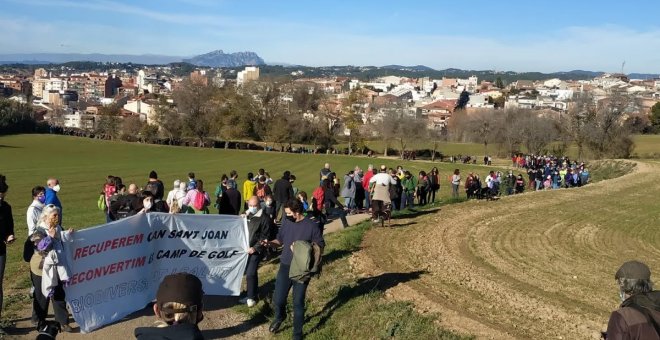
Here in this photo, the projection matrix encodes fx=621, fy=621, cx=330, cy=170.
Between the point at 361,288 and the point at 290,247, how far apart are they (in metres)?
2.44

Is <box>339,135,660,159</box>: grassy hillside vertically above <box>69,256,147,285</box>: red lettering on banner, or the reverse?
<box>69,256,147,285</box>: red lettering on banner

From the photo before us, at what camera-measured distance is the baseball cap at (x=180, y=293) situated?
3758mm

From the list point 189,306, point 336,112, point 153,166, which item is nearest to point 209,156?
point 153,166

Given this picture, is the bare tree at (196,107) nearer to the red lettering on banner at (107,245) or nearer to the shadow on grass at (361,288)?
the shadow on grass at (361,288)

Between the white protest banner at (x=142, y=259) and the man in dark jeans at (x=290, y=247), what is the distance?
1.68m

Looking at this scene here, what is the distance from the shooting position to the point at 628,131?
65375 millimetres

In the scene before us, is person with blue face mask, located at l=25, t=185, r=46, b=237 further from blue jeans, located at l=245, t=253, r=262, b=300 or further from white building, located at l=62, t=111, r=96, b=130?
white building, located at l=62, t=111, r=96, b=130

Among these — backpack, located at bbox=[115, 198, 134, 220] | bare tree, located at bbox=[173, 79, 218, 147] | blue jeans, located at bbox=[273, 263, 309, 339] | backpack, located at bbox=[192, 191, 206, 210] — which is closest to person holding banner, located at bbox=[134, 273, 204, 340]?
blue jeans, located at bbox=[273, 263, 309, 339]

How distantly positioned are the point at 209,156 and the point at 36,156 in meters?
17.1

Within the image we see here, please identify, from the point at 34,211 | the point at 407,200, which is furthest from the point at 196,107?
the point at 34,211

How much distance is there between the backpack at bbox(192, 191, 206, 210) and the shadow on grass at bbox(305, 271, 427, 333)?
4115mm

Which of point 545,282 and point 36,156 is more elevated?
point 545,282

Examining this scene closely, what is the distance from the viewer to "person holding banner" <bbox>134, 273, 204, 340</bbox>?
12.3 ft

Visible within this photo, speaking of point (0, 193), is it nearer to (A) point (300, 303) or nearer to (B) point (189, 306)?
(A) point (300, 303)
